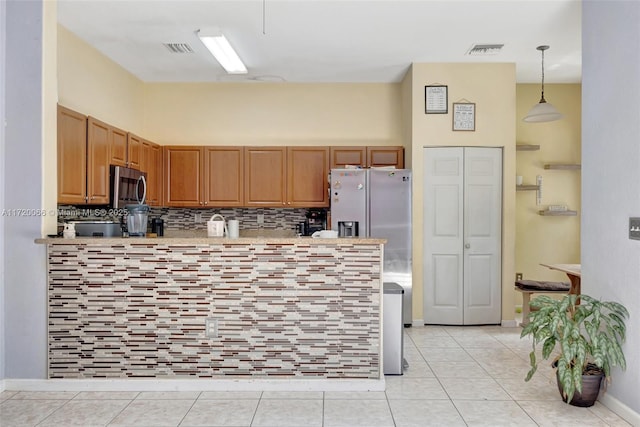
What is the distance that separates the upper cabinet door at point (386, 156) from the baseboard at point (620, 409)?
3.25 m

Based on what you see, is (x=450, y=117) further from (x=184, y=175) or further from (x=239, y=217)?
(x=184, y=175)

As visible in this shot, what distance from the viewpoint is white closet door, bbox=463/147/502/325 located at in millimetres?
5117

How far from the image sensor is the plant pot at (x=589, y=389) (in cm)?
288

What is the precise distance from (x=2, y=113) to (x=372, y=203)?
345cm

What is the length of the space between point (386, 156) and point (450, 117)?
2.88 feet

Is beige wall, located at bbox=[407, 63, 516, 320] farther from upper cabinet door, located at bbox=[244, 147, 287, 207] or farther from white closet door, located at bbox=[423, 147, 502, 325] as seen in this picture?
upper cabinet door, located at bbox=[244, 147, 287, 207]

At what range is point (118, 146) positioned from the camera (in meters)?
4.44

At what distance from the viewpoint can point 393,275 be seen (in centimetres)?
504

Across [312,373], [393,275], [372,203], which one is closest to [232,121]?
[372,203]

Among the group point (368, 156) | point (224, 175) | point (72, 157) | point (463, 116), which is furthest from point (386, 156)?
point (72, 157)

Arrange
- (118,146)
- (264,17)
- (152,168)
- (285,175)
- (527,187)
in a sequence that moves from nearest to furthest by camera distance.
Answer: (264,17), (118,146), (152,168), (285,175), (527,187)

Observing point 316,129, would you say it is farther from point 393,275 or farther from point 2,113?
point 2,113

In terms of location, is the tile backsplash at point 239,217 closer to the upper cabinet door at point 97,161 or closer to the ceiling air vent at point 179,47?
the upper cabinet door at point 97,161

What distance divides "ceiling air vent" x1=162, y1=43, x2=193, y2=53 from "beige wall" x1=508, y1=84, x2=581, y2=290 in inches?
160
